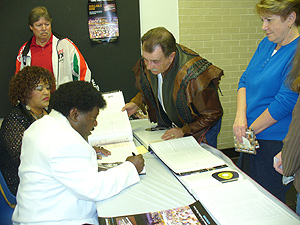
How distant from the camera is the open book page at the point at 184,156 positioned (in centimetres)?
150

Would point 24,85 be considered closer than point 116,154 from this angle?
No

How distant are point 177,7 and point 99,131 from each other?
7.93 ft

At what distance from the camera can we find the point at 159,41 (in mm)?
1916

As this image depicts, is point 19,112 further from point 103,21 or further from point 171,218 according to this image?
point 103,21

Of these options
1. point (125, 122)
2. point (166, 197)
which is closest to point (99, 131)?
point (125, 122)

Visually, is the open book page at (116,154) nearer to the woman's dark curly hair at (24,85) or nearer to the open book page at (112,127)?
the open book page at (112,127)

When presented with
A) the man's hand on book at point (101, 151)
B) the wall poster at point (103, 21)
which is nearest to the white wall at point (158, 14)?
the wall poster at point (103, 21)

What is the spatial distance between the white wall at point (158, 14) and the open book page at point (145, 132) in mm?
1558

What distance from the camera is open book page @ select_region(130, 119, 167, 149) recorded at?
→ 6.68ft

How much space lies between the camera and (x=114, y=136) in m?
1.99

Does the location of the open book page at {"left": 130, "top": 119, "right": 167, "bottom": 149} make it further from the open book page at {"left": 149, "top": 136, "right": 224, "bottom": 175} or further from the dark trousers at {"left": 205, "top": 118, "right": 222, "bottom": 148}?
the dark trousers at {"left": 205, "top": 118, "right": 222, "bottom": 148}

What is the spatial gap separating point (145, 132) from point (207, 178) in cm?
96

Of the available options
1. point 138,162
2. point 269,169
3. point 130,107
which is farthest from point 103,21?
point 269,169

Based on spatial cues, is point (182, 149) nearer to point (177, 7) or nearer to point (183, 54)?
point (183, 54)
